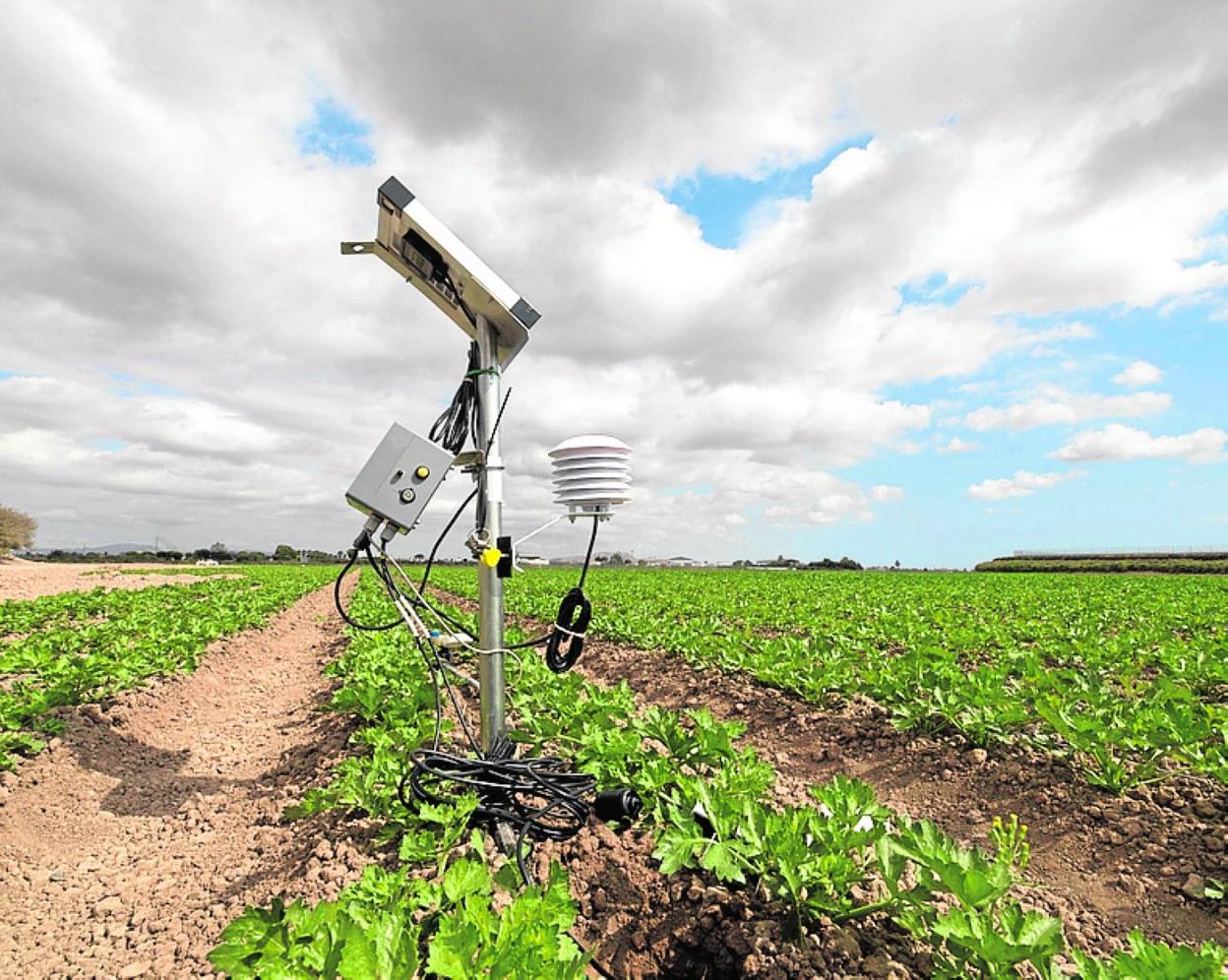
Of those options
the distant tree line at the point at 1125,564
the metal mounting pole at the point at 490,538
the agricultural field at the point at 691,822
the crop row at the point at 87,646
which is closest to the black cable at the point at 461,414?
the metal mounting pole at the point at 490,538

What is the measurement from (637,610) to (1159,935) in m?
13.1

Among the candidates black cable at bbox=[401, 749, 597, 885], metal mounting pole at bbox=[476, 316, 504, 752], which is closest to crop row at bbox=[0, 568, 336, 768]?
black cable at bbox=[401, 749, 597, 885]

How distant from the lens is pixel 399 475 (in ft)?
12.6

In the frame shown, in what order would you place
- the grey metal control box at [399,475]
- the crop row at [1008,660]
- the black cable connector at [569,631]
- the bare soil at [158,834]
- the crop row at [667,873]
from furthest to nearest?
the crop row at [1008,660]
the black cable connector at [569,631]
the grey metal control box at [399,475]
the bare soil at [158,834]
the crop row at [667,873]

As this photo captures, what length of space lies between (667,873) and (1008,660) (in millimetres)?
7640

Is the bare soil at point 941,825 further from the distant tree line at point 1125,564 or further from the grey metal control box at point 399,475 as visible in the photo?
the distant tree line at point 1125,564

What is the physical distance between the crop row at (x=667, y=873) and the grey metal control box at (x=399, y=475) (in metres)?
1.64

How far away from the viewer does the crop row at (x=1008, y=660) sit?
201 inches

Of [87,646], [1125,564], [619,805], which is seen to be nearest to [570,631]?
[619,805]

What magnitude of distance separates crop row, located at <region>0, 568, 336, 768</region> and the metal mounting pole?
4.57 meters

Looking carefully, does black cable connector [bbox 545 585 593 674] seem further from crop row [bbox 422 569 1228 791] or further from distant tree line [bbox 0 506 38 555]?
distant tree line [bbox 0 506 38 555]

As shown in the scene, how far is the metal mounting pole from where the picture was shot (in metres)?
4.08

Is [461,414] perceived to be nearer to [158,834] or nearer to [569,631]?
[569,631]

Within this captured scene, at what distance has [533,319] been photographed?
4.26 m
